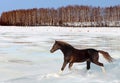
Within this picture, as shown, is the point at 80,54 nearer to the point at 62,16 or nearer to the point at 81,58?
the point at 81,58

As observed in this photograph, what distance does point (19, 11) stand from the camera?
4980 inches

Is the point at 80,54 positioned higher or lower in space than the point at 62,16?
lower

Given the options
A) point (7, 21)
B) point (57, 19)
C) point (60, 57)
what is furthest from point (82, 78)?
point (7, 21)

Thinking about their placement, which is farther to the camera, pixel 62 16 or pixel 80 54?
pixel 62 16

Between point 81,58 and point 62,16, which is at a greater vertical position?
point 62,16

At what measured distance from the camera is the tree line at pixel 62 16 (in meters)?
110

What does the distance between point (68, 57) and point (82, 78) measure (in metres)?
0.63

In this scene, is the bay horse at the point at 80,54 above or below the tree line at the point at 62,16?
below

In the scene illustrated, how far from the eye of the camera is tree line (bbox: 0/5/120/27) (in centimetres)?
10962

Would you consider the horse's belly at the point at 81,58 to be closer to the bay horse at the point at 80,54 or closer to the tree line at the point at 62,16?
the bay horse at the point at 80,54

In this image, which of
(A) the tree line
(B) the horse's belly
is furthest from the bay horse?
(A) the tree line

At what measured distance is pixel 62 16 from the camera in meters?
116

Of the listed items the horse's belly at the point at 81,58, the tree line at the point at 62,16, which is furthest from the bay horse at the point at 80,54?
the tree line at the point at 62,16

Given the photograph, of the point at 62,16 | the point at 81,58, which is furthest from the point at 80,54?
the point at 62,16
